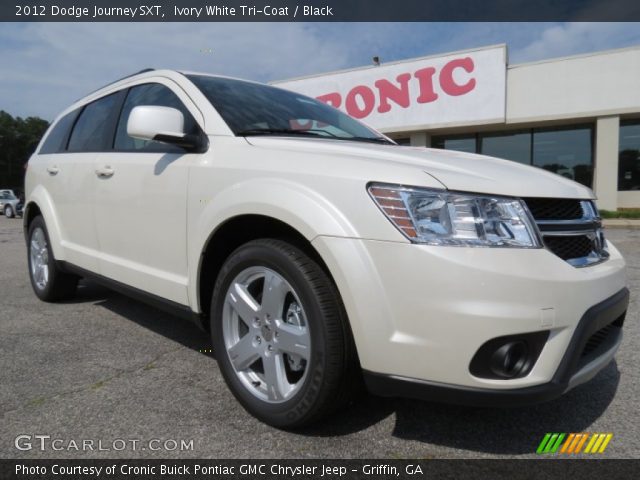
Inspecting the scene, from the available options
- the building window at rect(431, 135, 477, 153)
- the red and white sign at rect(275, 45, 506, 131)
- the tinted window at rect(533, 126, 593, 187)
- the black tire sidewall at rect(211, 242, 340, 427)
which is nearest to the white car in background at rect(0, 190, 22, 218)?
the red and white sign at rect(275, 45, 506, 131)

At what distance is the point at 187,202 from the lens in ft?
7.75

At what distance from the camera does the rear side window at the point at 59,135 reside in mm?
3996

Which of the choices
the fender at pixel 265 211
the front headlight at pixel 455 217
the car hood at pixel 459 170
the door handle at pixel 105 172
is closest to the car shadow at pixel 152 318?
the fender at pixel 265 211

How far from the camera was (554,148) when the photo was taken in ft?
51.7

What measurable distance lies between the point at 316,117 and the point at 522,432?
2.03 meters

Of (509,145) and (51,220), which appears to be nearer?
(51,220)

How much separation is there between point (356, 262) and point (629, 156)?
55.0 feet

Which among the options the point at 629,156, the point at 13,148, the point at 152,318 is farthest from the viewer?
the point at 13,148

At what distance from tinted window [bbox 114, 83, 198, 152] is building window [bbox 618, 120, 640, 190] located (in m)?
16.0

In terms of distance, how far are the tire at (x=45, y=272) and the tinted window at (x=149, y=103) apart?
1444mm

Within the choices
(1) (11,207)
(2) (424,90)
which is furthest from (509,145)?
(1) (11,207)

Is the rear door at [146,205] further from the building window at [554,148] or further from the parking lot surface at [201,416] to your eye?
the building window at [554,148]

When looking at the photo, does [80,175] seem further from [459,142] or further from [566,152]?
[566,152]

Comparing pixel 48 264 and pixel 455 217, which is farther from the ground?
pixel 455 217
